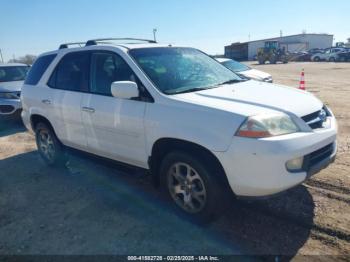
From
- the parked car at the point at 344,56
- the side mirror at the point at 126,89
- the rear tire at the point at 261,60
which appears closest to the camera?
the side mirror at the point at 126,89

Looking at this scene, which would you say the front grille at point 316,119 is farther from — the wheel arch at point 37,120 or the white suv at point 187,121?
the wheel arch at point 37,120

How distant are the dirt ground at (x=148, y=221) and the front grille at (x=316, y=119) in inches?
38.3

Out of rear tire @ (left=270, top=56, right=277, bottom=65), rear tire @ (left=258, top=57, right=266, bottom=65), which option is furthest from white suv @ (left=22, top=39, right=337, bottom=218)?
rear tire @ (left=270, top=56, right=277, bottom=65)

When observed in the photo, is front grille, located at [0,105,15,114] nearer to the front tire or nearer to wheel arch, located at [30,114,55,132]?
wheel arch, located at [30,114,55,132]

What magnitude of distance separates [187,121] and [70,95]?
7.07 ft

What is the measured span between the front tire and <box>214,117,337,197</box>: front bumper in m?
0.24

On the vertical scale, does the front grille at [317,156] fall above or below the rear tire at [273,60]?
above

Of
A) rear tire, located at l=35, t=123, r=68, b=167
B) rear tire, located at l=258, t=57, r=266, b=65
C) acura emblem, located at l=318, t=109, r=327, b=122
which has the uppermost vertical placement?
acura emblem, located at l=318, t=109, r=327, b=122

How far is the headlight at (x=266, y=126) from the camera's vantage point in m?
2.85

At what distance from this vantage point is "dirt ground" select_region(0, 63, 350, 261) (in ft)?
10.2

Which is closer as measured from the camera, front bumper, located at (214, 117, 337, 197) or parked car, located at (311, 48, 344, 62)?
front bumper, located at (214, 117, 337, 197)

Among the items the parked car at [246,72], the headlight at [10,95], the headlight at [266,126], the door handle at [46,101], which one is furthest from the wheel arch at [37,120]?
the parked car at [246,72]

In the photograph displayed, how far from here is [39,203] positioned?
425 centimetres

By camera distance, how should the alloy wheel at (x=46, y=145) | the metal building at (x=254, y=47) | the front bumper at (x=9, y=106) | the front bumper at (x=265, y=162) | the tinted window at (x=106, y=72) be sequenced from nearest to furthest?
the front bumper at (x=265, y=162)
the tinted window at (x=106, y=72)
the alloy wheel at (x=46, y=145)
the front bumper at (x=9, y=106)
the metal building at (x=254, y=47)
